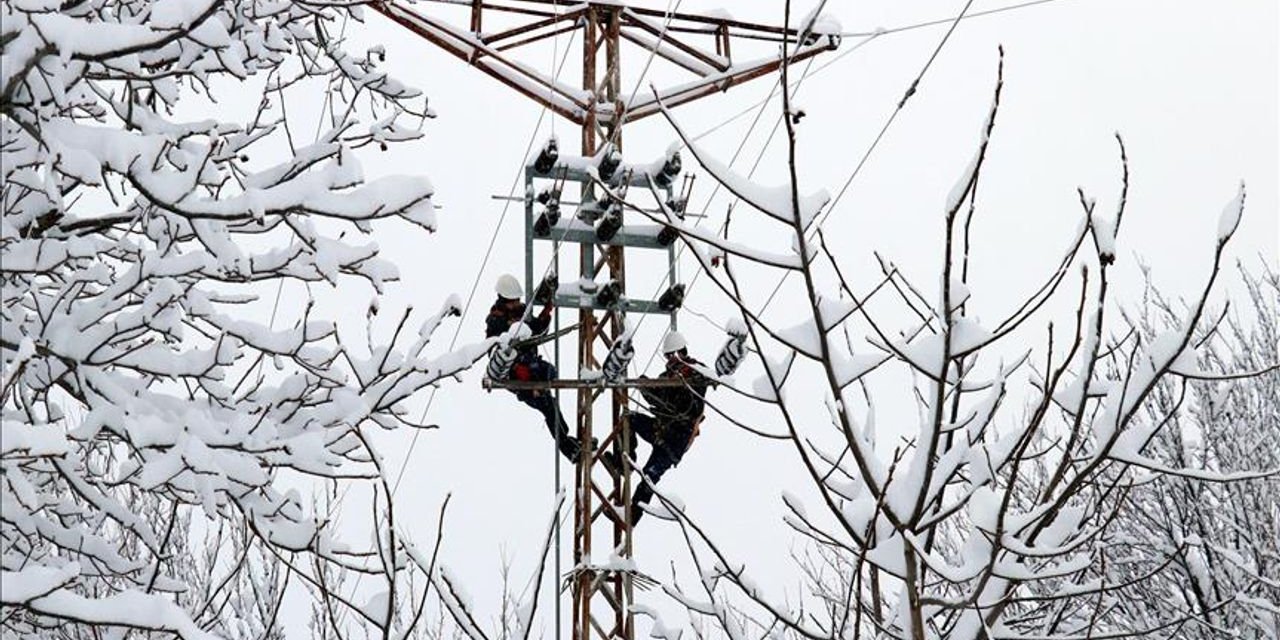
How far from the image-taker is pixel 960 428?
250cm

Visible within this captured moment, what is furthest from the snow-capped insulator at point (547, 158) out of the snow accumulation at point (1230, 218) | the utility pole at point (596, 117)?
the snow accumulation at point (1230, 218)

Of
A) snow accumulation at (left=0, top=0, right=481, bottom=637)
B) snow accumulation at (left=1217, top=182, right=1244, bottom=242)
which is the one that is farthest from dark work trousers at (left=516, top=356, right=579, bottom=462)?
snow accumulation at (left=1217, top=182, right=1244, bottom=242)

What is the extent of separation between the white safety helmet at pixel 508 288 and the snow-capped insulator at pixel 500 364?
4.41ft

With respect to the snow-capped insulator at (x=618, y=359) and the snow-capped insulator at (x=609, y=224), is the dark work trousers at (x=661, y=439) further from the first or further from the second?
the snow-capped insulator at (x=609, y=224)

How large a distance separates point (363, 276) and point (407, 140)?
1302 mm

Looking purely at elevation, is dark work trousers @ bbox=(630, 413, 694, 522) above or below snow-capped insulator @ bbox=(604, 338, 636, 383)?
above

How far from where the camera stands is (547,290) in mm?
7887

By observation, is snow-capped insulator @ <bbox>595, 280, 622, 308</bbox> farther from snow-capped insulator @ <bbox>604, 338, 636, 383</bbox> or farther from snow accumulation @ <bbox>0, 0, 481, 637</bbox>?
snow accumulation @ <bbox>0, 0, 481, 637</bbox>

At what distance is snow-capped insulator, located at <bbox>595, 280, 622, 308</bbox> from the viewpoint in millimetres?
7934

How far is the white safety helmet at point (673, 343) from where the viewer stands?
328 inches

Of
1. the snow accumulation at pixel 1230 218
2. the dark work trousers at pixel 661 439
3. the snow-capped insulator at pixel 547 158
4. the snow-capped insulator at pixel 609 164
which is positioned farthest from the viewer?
the dark work trousers at pixel 661 439

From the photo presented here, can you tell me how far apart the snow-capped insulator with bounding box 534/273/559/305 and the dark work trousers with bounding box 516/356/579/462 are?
0.43 meters

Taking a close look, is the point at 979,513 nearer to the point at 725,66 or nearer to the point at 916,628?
the point at 916,628

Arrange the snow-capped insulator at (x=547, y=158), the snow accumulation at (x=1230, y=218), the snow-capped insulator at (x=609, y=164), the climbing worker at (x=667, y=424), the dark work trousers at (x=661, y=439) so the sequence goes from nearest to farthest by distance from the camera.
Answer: the snow accumulation at (x=1230, y=218), the snow-capped insulator at (x=609, y=164), the snow-capped insulator at (x=547, y=158), the climbing worker at (x=667, y=424), the dark work trousers at (x=661, y=439)
